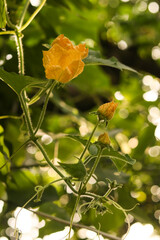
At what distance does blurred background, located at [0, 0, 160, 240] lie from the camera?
2.15 ft

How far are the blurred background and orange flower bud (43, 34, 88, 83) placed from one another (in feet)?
0.32

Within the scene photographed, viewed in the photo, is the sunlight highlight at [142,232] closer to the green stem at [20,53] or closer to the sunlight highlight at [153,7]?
the green stem at [20,53]

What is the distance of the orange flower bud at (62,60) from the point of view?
403 millimetres

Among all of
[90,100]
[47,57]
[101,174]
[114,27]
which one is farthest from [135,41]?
[47,57]

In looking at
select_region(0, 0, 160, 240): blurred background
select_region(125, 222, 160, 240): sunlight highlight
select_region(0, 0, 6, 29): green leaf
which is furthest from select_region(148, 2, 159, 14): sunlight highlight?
select_region(0, 0, 6, 29): green leaf

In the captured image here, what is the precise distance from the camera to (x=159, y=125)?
88 cm

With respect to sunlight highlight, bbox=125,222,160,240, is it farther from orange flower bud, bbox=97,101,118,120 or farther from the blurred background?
orange flower bud, bbox=97,101,118,120

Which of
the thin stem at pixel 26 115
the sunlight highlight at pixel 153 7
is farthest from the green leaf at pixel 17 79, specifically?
the sunlight highlight at pixel 153 7

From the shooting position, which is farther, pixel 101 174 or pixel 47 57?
pixel 101 174

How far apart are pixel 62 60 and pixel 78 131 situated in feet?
1.25

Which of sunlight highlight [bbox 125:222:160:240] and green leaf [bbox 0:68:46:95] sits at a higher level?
green leaf [bbox 0:68:46:95]

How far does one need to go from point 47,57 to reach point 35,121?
460mm

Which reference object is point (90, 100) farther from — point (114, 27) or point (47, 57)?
point (47, 57)

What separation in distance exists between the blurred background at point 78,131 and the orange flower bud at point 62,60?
10 centimetres
